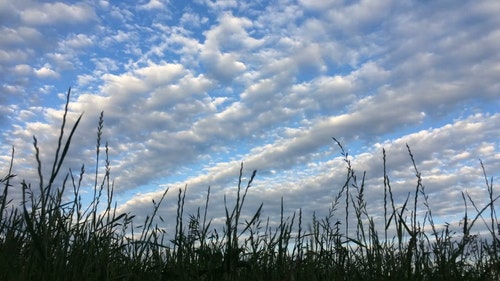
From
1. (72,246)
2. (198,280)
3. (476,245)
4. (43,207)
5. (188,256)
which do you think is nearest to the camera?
(43,207)

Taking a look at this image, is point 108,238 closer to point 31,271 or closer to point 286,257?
point 31,271

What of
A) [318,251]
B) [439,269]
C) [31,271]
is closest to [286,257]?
[318,251]

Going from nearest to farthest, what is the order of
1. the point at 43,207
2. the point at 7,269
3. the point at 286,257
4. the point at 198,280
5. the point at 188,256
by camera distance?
1. the point at 43,207
2. the point at 7,269
3. the point at 198,280
4. the point at 188,256
5. the point at 286,257

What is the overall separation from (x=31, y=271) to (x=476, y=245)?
422 cm

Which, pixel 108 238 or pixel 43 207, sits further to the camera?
pixel 108 238

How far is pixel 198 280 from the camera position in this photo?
279cm

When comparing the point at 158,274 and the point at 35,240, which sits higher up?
the point at 35,240

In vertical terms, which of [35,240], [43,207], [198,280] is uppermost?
[43,207]

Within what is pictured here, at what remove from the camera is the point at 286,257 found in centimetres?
384

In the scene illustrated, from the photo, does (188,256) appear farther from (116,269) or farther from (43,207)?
(43,207)

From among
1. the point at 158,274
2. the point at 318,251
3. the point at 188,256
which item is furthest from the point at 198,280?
the point at 318,251

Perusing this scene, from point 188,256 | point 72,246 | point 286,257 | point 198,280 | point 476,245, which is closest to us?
point 198,280

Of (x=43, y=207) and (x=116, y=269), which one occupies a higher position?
(x=43, y=207)

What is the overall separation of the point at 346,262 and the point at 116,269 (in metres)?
1.90
